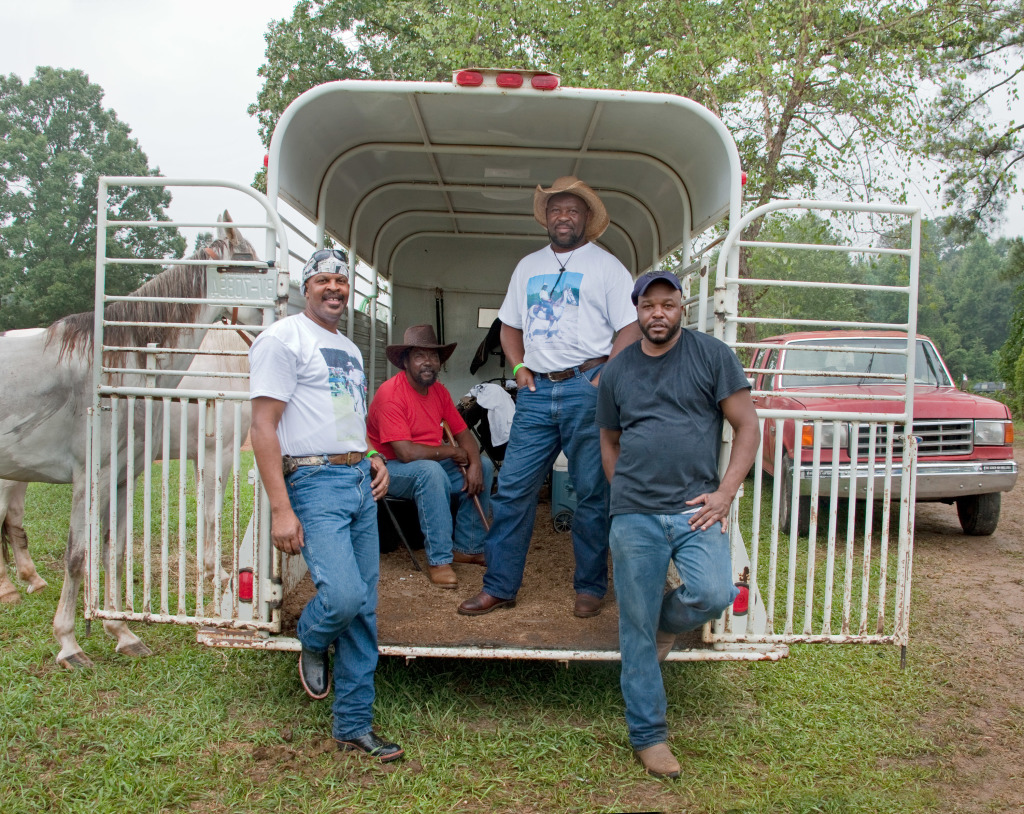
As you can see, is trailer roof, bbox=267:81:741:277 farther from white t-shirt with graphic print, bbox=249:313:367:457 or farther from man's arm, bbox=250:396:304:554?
man's arm, bbox=250:396:304:554

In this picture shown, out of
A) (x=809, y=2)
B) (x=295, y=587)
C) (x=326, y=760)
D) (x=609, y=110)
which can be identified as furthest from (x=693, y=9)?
(x=326, y=760)

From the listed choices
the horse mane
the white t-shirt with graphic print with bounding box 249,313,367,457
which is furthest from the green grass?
the horse mane

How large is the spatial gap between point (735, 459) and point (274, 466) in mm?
1877

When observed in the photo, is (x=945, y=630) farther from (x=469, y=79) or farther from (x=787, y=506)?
(x=469, y=79)

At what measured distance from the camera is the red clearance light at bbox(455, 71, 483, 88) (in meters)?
3.88

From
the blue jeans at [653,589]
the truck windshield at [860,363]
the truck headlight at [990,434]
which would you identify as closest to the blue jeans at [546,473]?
the blue jeans at [653,589]

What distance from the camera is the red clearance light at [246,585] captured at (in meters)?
3.76

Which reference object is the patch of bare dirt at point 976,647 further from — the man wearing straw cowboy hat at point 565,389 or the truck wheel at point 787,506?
the man wearing straw cowboy hat at point 565,389

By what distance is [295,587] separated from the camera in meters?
4.45

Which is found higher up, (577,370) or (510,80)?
(510,80)

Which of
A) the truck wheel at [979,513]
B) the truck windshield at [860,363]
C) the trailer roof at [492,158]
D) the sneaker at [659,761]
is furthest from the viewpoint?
the truck windshield at [860,363]

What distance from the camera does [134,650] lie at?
475cm

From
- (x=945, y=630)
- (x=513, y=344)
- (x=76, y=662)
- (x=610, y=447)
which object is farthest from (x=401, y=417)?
(x=945, y=630)

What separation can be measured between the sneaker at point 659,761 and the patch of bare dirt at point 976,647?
1062 mm
